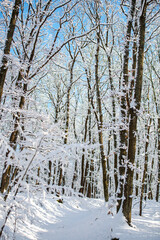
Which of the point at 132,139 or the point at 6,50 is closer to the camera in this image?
the point at 6,50

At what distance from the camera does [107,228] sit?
3742 mm

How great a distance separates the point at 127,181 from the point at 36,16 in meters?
5.18

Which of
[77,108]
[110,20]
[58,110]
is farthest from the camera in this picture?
[77,108]

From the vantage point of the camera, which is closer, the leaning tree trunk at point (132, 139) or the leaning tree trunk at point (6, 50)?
the leaning tree trunk at point (6, 50)

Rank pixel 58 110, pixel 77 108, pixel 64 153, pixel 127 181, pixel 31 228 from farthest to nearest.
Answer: pixel 77 108, pixel 58 110, pixel 31 228, pixel 127 181, pixel 64 153

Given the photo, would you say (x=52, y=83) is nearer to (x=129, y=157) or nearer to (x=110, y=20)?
(x=110, y=20)

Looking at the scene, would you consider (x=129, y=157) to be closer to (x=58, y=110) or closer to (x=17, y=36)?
(x=17, y=36)

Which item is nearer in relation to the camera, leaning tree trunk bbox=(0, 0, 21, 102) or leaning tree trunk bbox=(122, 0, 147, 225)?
leaning tree trunk bbox=(0, 0, 21, 102)

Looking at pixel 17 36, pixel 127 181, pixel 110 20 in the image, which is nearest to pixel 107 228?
pixel 127 181

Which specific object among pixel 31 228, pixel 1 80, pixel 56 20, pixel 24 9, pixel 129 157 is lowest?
pixel 31 228

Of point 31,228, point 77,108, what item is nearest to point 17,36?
point 31,228

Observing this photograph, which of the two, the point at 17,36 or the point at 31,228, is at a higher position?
the point at 17,36

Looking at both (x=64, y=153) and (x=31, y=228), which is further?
(x=31, y=228)

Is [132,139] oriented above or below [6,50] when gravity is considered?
below
